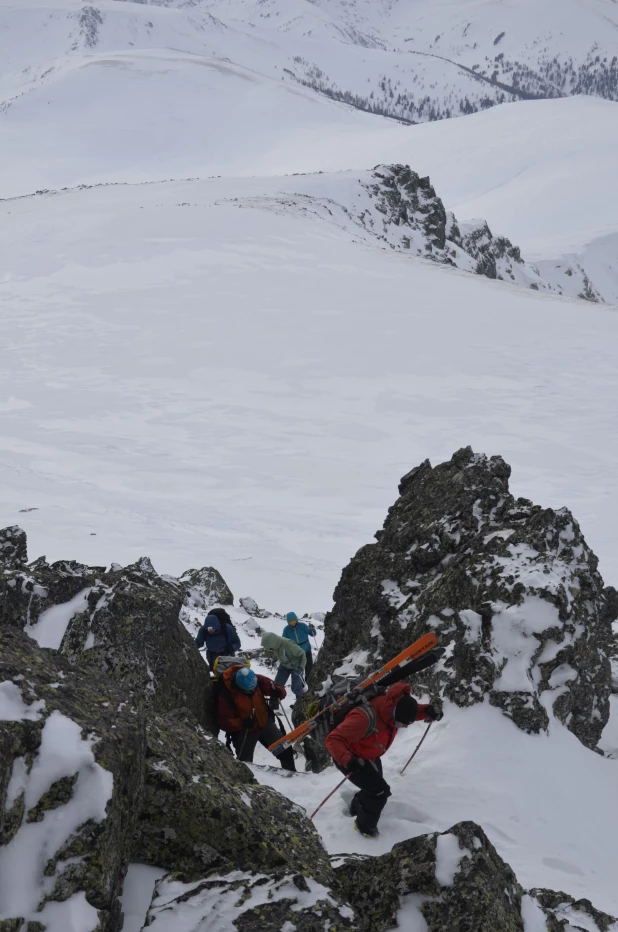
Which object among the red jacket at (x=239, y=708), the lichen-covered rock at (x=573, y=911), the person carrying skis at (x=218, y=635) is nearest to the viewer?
the lichen-covered rock at (x=573, y=911)

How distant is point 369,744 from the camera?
18.3 feet

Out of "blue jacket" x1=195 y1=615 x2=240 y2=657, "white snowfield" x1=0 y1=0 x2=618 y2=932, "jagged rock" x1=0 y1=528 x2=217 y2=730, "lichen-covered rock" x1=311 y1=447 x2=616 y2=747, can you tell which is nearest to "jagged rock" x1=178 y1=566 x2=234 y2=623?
→ "white snowfield" x1=0 y1=0 x2=618 y2=932

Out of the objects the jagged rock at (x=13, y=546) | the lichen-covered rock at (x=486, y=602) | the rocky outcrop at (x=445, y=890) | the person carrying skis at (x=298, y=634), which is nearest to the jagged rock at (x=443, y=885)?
the rocky outcrop at (x=445, y=890)

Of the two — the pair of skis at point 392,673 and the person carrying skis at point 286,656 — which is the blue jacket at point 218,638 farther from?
the pair of skis at point 392,673

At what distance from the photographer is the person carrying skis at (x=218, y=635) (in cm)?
900

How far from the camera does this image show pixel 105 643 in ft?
23.6

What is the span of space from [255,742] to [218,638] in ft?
6.11

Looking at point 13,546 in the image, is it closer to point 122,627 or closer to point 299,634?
point 122,627

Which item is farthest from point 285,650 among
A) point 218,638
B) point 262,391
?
point 262,391

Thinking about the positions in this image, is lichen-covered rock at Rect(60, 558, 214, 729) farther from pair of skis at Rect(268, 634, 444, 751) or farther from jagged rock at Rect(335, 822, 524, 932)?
jagged rock at Rect(335, 822, 524, 932)

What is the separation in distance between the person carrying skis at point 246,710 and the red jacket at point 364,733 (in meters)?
1.83

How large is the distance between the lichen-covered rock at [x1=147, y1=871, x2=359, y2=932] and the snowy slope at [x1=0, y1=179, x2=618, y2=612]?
378 inches

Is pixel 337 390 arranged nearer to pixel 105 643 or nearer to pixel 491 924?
pixel 105 643

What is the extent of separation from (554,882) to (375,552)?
4.33 metres
